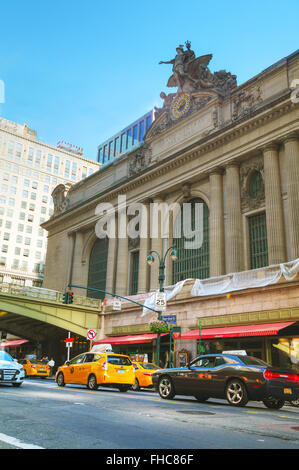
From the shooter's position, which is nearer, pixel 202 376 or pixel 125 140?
pixel 202 376

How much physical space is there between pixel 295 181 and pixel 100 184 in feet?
97.2

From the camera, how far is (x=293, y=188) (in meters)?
29.2

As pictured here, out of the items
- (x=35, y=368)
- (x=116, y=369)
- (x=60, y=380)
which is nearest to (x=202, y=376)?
(x=116, y=369)

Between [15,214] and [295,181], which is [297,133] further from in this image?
[15,214]

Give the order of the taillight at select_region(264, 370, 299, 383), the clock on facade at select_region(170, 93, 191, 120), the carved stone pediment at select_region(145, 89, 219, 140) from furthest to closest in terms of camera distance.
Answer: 1. the clock on facade at select_region(170, 93, 191, 120)
2. the carved stone pediment at select_region(145, 89, 219, 140)
3. the taillight at select_region(264, 370, 299, 383)

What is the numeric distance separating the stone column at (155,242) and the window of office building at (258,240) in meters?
9.79

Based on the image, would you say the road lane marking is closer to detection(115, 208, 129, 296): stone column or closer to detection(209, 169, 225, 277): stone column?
detection(209, 169, 225, 277): stone column

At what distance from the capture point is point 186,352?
29438 millimetres

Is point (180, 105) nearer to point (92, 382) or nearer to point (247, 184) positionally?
point (247, 184)

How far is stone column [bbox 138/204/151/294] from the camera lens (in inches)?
1598

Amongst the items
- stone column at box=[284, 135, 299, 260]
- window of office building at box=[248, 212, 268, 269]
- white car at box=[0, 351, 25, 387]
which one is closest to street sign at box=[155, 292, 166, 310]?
stone column at box=[284, 135, 299, 260]

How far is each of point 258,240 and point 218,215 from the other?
12.9ft

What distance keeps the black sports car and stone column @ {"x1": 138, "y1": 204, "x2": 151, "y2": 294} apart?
2666 cm

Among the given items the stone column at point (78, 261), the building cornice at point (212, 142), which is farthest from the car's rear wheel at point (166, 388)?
the stone column at point (78, 261)
